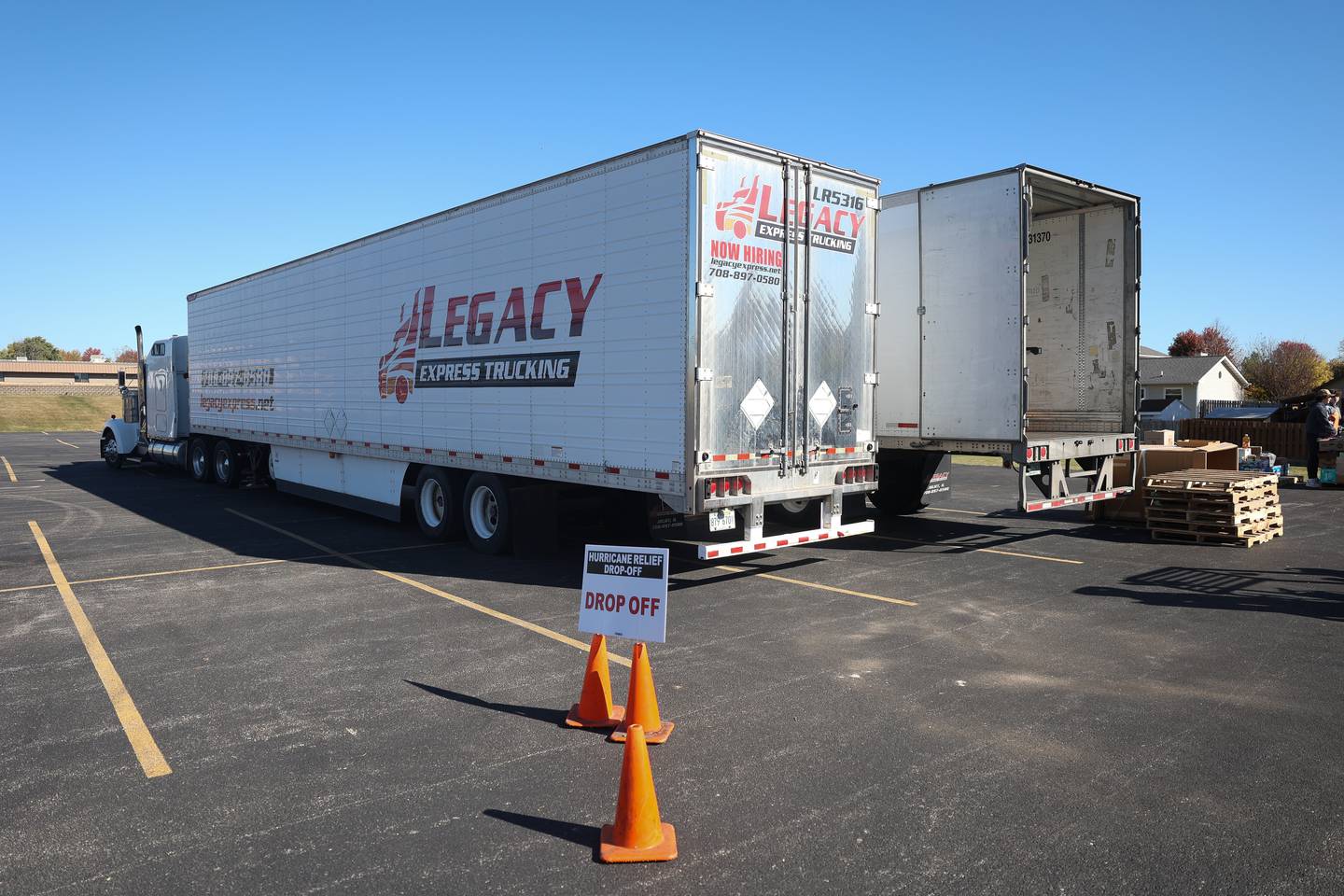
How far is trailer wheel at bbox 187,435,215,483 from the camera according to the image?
2011 centimetres

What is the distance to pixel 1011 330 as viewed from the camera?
9914 millimetres

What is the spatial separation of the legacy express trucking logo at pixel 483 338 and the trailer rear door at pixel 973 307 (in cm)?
427

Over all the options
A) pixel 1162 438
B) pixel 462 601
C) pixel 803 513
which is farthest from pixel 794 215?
pixel 1162 438

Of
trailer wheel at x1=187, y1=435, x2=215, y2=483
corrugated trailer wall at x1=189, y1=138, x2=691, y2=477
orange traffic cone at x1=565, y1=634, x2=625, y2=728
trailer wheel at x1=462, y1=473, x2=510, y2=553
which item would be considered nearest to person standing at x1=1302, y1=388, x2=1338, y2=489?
corrugated trailer wall at x1=189, y1=138, x2=691, y2=477

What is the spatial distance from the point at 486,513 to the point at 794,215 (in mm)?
5124

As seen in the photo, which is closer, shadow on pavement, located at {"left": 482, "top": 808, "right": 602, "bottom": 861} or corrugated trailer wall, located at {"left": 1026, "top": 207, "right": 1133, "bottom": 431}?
shadow on pavement, located at {"left": 482, "top": 808, "right": 602, "bottom": 861}

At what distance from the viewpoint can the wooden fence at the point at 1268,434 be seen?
2444 centimetres

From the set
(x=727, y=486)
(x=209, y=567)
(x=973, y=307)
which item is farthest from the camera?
(x=973, y=307)

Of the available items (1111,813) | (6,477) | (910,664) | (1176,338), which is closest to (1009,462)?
(910,664)

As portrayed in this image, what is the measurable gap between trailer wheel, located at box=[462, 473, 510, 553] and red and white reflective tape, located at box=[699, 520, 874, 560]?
284cm

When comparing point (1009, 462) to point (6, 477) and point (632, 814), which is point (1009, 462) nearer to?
point (632, 814)

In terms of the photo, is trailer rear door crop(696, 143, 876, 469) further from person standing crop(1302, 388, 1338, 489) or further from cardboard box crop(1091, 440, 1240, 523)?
person standing crop(1302, 388, 1338, 489)

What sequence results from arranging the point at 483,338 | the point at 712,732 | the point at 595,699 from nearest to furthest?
the point at 712,732, the point at 595,699, the point at 483,338

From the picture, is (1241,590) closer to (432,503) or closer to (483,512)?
(483,512)
